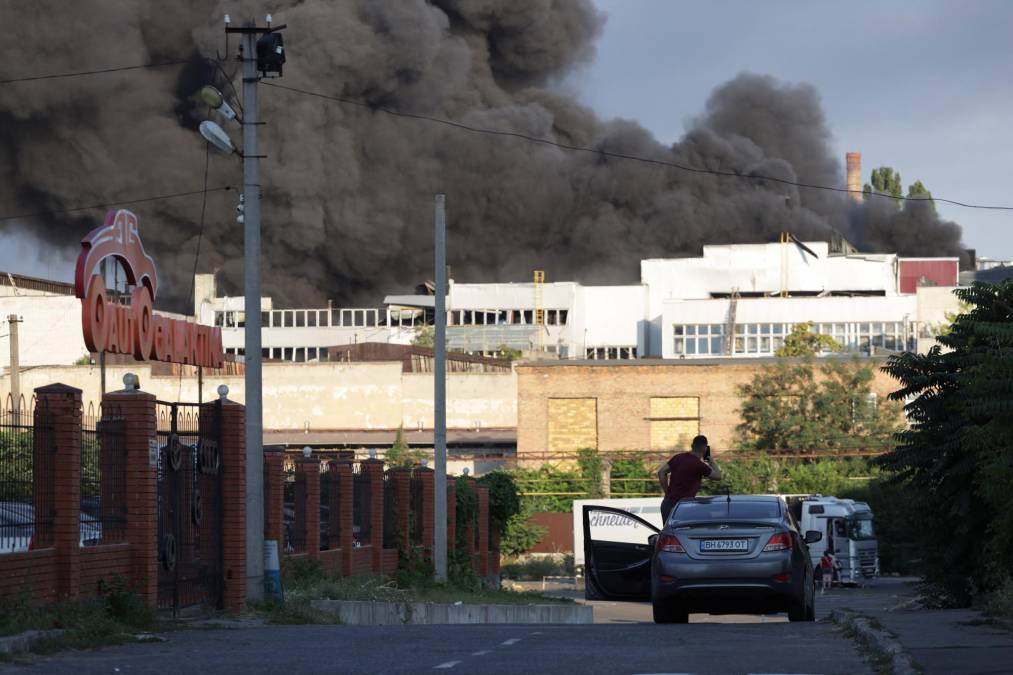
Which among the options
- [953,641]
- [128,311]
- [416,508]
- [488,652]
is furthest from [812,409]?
[488,652]

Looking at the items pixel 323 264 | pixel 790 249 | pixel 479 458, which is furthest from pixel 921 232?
pixel 479 458

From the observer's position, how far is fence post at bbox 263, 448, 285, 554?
20172mm

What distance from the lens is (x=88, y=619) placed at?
511 inches

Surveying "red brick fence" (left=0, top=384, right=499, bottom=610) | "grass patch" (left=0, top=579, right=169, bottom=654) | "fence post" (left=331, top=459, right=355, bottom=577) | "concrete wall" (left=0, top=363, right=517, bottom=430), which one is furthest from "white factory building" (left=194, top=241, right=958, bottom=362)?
"grass patch" (left=0, top=579, right=169, bottom=654)

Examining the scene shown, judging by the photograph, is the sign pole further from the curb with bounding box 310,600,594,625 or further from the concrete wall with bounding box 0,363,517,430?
the concrete wall with bounding box 0,363,517,430

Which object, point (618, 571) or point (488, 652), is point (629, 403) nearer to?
point (618, 571)

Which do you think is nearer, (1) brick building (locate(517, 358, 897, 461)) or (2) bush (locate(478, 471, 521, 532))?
(2) bush (locate(478, 471, 521, 532))

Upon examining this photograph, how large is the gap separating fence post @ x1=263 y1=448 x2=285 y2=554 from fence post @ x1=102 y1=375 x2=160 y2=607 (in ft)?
16.8

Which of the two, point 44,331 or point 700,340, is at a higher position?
point 44,331

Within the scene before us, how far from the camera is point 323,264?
305 feet

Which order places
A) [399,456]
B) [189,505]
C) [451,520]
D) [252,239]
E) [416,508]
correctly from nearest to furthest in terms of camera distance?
1. [189,505]
2. [252,239]
3. [416,508]
4. [451,520]
5. [399,456]

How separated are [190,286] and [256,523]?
69.1 m

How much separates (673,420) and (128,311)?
139 ft

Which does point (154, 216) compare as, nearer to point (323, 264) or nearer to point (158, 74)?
point (158, 74)
